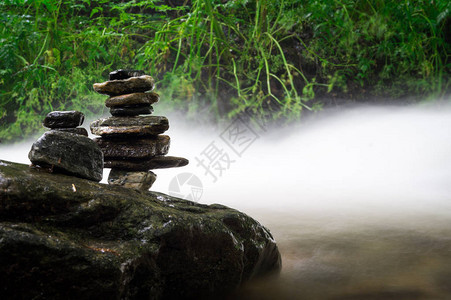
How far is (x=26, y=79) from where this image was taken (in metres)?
5.01

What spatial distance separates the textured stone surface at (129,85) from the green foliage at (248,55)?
2.05m

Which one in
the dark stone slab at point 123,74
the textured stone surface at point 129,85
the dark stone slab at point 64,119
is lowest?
the dark stone slab at point 64,119

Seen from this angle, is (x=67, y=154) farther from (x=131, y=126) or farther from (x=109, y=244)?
(x=131, y=126)

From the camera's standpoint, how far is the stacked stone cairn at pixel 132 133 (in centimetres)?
253

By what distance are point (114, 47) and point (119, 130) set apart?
3.13m

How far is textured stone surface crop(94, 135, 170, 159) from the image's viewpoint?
8.33 ft

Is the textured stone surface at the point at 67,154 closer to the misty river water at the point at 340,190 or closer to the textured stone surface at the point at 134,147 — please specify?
the textured stone surface at the point at 134,147

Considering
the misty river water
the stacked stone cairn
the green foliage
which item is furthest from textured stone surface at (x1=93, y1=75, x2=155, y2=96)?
the green foliage

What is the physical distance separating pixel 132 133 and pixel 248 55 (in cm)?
290

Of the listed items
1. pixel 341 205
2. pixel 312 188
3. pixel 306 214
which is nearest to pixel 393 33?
pixel 312 188

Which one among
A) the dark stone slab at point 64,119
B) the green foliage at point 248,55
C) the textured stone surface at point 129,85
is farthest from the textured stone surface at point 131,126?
the green foliage at point 248,55

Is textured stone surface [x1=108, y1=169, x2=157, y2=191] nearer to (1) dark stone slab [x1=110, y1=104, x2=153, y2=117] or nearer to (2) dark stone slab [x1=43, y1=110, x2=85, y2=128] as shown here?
(1) dark stone slab [x1=110, y1=104, x2=153, y2=117]

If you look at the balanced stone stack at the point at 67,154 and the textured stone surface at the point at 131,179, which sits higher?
the balanced stone stack at the point at 67,154

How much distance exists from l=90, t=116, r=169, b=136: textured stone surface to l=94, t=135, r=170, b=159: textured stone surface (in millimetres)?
61
